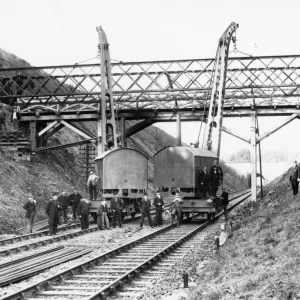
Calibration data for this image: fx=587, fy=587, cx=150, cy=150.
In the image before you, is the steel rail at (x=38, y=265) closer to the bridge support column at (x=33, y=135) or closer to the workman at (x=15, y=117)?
the bridge support column at (x=33, y=135)

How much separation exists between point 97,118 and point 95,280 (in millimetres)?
24892

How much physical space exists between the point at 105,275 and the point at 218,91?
25885 millimetres

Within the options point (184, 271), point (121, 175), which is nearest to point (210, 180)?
point (121, 175)

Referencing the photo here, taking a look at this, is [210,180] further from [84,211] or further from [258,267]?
[258,267]

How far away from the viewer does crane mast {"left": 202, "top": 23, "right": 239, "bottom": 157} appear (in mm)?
33906

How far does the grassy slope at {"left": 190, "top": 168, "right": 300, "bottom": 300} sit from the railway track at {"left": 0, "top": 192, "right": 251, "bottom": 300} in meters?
1.44

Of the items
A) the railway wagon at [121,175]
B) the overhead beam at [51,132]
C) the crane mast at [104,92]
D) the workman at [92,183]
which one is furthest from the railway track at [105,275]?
the overhead beam at [51,132]

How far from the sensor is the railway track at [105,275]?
1059cm

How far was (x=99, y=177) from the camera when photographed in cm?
2728

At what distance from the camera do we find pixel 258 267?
11.1 metres

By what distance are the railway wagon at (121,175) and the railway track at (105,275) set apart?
9.27m

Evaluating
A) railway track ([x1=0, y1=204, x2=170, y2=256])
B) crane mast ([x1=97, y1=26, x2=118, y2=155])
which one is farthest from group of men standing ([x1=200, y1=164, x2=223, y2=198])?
crane mast ([x1=97, y1=26, x2=118, y2=155])

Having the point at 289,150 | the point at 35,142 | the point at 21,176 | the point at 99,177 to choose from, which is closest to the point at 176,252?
the point at 99,177

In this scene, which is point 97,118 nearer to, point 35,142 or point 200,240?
point 35,142
